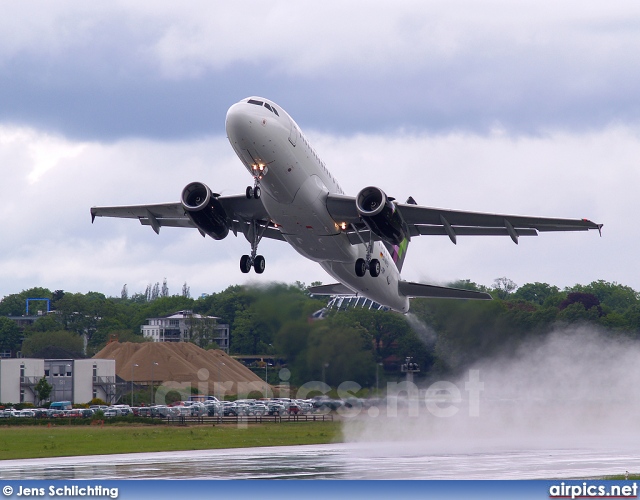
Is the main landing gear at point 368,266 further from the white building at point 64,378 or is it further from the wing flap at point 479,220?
the white building at point 64,378

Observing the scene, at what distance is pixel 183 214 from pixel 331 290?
378 inches

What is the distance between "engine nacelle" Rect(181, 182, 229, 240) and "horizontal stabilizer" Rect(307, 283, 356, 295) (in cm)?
Answer: 1052

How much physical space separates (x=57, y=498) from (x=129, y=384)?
8217cm

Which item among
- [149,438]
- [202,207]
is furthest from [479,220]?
[149,438]

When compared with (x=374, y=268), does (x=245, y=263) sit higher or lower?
higher

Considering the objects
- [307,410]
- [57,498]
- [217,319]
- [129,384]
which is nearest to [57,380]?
[129,384]

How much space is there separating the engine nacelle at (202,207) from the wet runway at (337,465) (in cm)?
923

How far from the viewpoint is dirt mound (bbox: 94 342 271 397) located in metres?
85.6

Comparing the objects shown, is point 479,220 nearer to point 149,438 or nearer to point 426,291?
point 426,291

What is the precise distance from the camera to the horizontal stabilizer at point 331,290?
160 feet

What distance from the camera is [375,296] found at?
152 feet

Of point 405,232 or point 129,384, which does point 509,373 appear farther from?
point 129,384

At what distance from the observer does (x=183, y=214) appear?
1679 inches

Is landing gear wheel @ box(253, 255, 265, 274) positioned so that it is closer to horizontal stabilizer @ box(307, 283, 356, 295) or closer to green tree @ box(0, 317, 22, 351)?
horizontal stabilizer @ box(307, 283, 356, 295)
